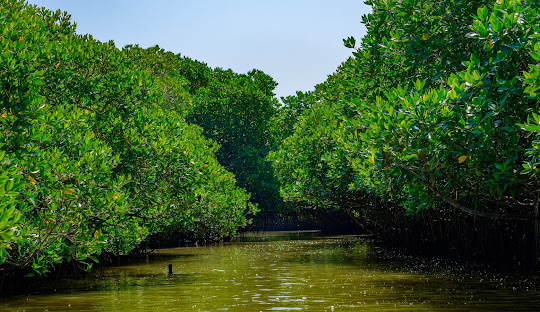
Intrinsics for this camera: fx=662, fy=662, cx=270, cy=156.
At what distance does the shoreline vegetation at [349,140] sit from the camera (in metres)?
10.7

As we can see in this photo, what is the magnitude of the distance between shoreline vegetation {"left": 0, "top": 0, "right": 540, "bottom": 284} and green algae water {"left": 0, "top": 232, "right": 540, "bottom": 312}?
84 centimetres

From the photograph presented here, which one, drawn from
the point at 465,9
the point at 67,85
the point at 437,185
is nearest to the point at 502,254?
the point at 437,185

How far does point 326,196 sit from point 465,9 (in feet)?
47.5

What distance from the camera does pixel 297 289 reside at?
13.5 meters

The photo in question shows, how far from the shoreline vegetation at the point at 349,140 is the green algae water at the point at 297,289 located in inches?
33.3

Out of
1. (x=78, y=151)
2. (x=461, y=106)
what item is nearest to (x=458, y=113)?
(x=461, y=106)

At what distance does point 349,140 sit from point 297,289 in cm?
936

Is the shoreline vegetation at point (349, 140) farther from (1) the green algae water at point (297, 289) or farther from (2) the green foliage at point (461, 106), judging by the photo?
(1) the green algae water at point (297, 289)

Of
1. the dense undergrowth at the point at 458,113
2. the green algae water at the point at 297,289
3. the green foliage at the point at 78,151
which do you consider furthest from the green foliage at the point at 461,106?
the green foliage at the point at 78,151

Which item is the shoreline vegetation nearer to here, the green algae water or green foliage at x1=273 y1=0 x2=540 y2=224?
green foliage at x1=273 y1=0 x2=540 y2=224

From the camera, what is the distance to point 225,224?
33906mm

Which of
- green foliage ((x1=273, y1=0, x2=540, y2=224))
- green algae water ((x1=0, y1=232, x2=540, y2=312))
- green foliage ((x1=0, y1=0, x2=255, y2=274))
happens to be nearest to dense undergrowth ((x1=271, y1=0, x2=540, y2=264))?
green foliage ((x1=273, y1=0, x2=540, y2=224))

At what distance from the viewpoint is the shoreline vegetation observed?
10.7 metres

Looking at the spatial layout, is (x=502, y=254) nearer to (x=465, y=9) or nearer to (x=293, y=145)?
(x=465, y=9)
